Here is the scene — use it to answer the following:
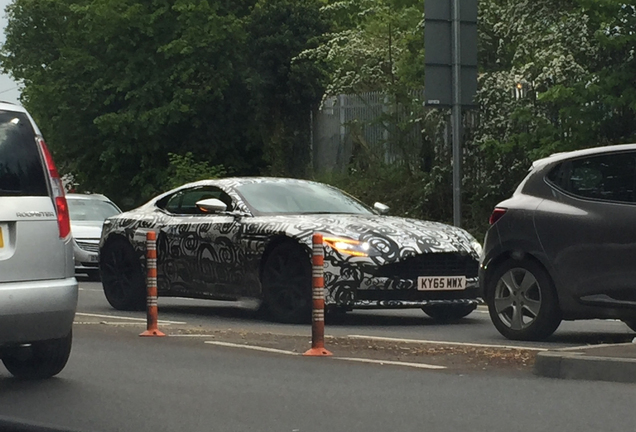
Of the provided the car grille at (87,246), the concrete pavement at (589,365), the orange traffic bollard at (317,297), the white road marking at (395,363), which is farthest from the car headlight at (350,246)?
the car grille at (87,246)

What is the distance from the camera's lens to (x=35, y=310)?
8.32m

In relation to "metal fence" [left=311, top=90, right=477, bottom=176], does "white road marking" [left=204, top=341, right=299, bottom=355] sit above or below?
below

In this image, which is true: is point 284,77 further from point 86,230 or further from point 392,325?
point 392,325

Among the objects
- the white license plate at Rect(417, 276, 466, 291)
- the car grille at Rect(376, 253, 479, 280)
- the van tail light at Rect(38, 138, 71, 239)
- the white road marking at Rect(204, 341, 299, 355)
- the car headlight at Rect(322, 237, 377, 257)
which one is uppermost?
the van tail light at Rect(38, 138, 71, 239)

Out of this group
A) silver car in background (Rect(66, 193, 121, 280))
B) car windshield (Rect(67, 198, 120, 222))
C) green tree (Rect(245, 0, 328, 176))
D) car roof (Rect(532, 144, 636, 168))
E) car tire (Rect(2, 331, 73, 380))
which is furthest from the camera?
green tree (Rect(245, 0, 328, 176))

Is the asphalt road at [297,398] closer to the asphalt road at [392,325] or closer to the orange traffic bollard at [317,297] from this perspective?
the orange traffic bollard at [317,297]

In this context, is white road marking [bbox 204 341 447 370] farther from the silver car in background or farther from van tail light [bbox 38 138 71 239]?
the silver car in background

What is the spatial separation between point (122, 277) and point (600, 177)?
6.39m

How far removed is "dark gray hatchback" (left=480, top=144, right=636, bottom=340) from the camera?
11.0 metres

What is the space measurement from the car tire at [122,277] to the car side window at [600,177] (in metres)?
5.64

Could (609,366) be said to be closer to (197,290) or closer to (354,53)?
(197,290)

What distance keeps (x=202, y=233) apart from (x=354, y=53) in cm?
1589

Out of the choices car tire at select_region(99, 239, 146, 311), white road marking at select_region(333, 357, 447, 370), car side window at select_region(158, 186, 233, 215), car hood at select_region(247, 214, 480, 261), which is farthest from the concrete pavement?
car tire at select_region(99, 239, 146, 311)

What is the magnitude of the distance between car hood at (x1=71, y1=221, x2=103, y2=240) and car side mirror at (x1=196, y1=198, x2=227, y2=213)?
9304 millimetres
